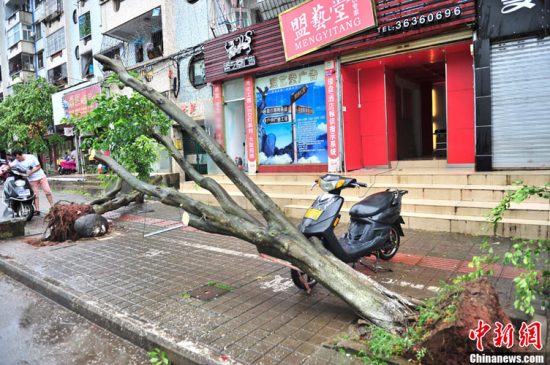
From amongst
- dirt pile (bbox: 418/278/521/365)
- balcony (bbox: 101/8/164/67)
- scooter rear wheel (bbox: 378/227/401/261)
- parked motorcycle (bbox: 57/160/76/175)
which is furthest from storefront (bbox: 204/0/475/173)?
parked motorcycle (bbox: 57/160/76/175)

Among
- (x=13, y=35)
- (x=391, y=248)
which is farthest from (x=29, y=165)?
(x=13, y=35)

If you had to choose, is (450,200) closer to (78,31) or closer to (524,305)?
(524,305)

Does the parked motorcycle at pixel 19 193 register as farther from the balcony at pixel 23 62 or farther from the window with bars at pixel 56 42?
the balcony at pixel 23 62

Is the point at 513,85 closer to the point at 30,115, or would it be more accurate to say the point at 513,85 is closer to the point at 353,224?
the point at 353,224

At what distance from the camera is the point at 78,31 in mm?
25062

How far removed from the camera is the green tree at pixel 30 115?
23516 millimetres

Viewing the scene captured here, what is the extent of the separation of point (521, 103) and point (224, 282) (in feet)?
22.8

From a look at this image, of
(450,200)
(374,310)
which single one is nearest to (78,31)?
(450,200)

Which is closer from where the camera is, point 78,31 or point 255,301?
point 255,301

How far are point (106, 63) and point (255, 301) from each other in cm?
359

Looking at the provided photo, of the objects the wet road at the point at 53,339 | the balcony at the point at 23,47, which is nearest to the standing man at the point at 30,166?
the wet road at the point at 53,339

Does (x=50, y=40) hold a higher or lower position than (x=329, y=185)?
→ higher

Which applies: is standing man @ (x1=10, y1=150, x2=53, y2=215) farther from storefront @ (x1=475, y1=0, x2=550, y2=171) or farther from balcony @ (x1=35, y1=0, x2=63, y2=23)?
balcony @ (x1=35, y1=0, x2=63, y2=23)

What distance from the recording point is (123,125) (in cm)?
686
